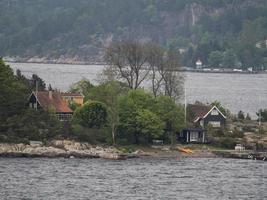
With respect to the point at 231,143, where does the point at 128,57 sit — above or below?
above

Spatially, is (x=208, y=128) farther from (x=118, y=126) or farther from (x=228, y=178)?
(x=228, y=178)

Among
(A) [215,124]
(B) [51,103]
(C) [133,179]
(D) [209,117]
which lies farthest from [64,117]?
(C) [133,179]

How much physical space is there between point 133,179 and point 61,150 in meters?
10.4

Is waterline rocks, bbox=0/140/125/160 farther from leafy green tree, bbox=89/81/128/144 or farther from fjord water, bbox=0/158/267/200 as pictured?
leafy green tree, bbox=89/81/128/144

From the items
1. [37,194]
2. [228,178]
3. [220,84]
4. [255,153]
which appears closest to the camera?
[37,194]

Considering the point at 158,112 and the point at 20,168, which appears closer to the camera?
the point at 20,168

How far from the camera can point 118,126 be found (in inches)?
3095

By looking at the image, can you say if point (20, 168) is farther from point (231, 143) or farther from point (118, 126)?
point (231, 143)

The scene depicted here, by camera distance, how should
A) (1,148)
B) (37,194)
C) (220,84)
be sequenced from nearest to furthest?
(37,194) → (1,148) → (220,84)

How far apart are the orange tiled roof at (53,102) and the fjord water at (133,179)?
10.3 m

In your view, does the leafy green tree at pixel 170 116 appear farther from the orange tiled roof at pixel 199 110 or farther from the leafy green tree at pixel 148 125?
the orange tiled roof at pixel 199 110

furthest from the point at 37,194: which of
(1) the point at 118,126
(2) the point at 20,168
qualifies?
(1) the point at 118,126

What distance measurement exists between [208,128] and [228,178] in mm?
17774

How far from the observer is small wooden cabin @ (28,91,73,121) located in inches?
3209
